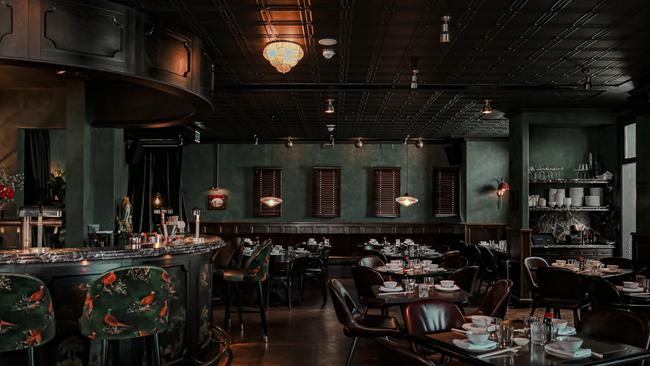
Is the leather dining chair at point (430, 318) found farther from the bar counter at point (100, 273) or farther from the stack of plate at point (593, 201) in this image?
the stack of plate at point (593, 201)

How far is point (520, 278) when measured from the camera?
9906mm

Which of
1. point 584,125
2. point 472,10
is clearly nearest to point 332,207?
point 584,125

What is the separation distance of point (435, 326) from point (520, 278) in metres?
6.34

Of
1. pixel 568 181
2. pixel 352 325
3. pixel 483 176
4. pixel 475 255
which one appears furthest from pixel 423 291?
pixel 483 176

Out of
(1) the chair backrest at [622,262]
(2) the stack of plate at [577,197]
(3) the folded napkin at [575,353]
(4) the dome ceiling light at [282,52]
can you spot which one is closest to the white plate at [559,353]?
(3) the folded napkin at [575,353]

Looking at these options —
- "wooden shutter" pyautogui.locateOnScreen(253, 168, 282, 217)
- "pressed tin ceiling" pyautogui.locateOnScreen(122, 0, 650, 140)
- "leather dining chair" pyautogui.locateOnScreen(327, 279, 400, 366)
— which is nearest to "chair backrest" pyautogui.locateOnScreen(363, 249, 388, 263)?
"pressed tin ceiling" pyautogui.locateOnScreen(122, 0, 650, 140)

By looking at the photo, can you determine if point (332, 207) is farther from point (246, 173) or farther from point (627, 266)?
point (627, 266)

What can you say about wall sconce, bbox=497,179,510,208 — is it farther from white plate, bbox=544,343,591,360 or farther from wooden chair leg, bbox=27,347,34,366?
wooden chair leg, bbox=27,347,34,366

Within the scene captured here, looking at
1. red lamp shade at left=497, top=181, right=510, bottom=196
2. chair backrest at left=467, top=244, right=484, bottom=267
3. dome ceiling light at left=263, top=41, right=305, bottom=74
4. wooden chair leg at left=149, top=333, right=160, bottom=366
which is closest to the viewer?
wooden chair leg at left=149, top=333, right=160, bottom=366

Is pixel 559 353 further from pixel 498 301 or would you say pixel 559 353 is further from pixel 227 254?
pixel 227 254

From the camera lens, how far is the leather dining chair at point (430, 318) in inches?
158

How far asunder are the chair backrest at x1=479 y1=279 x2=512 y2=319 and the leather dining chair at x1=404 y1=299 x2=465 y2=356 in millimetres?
1106

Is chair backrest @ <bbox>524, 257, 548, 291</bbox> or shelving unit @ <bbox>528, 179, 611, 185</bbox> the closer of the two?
chair backrest @ <bbox>524, 257, 548, 291</bbox>

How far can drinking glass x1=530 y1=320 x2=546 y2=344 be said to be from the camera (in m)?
3.46
